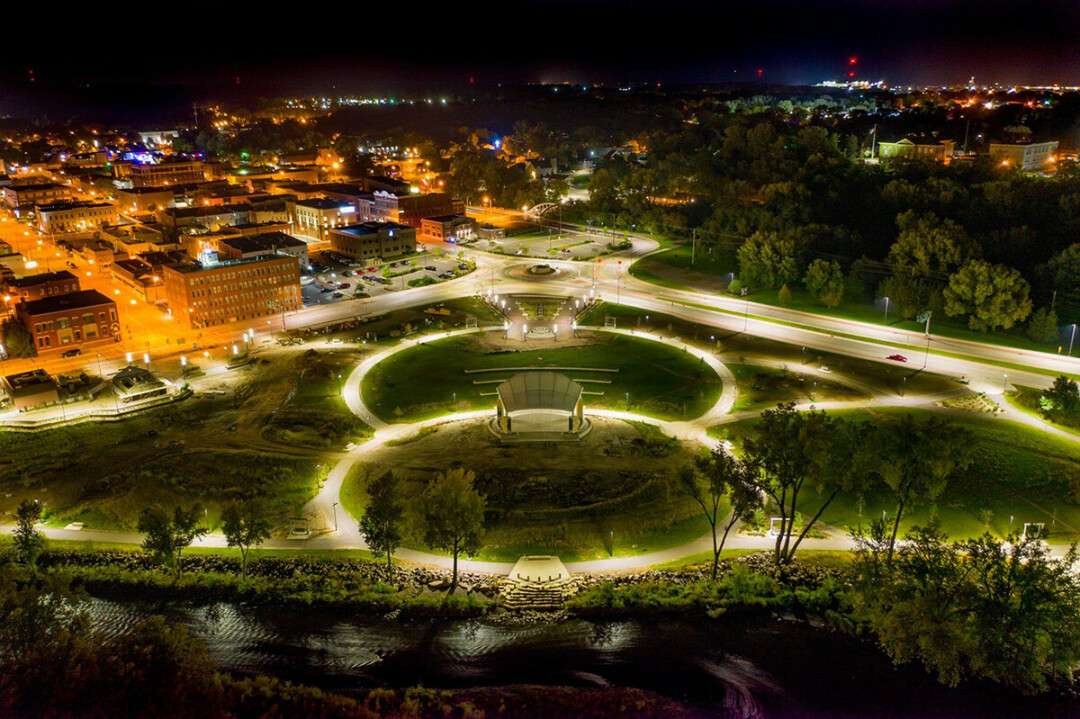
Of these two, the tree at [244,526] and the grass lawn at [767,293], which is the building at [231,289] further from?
the tree at [244,526]

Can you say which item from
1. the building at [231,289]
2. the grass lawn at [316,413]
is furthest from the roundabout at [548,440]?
the building at [231,289]

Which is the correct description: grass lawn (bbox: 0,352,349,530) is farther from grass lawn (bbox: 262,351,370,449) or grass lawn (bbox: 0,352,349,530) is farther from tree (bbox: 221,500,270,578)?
tree (bbox: 221,500,270,578)

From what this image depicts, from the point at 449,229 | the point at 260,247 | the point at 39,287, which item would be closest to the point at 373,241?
the point at 449,229

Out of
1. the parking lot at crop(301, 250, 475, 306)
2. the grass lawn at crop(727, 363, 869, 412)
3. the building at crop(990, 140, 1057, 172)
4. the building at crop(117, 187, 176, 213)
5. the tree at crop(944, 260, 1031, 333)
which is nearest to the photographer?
the grass lawn at crop(727, 363, 869, 412)

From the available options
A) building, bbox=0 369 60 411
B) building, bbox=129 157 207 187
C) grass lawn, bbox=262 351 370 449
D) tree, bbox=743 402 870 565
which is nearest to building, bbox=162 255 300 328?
grass lawn, bbox=262 351 370 449

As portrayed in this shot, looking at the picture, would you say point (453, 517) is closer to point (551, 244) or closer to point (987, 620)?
point (987, 620)

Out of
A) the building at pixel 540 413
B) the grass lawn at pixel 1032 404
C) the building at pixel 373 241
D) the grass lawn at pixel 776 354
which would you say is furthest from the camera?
the building at pixel 373 241
